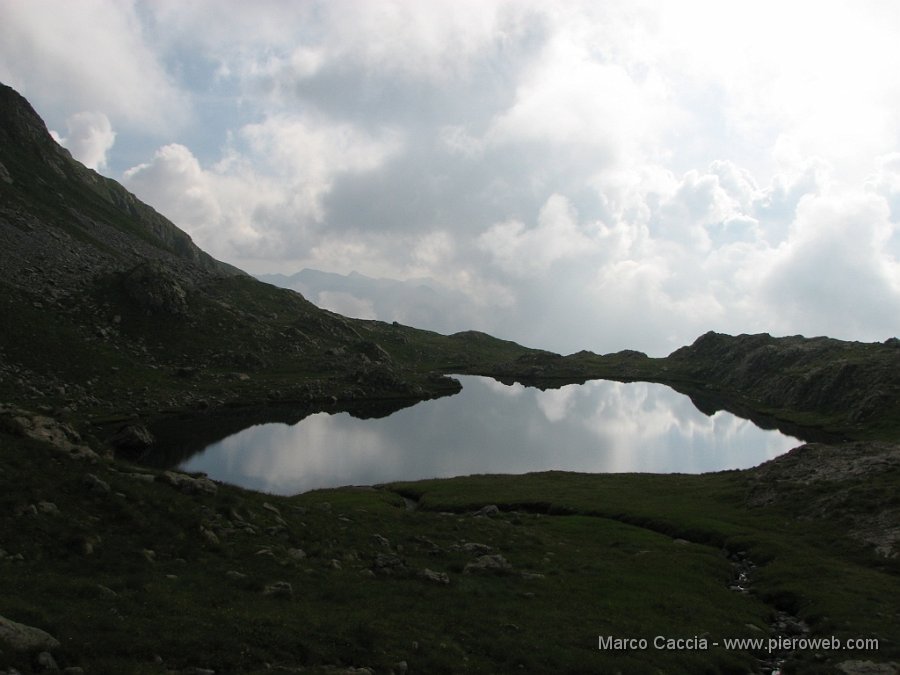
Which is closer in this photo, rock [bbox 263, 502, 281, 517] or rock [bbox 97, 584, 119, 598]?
rock [bbox 97, 584, 119, 598]

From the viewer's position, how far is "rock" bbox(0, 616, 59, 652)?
1404 centimetres

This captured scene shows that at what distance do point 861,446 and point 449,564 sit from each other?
65509 mm

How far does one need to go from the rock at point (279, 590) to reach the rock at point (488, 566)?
12034 millimetres

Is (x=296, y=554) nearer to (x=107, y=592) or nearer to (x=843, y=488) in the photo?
(x=107, y=592)

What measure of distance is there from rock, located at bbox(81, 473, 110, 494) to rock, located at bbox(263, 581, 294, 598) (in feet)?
36.4

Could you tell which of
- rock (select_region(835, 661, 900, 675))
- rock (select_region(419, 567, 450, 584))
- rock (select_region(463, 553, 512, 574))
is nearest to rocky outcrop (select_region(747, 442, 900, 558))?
rock (select_region(835, 661, 900, 675))

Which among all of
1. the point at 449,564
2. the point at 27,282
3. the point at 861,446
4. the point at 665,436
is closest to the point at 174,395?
the point at 27,282

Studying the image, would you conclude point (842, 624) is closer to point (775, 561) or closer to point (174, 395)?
point (775, 561)

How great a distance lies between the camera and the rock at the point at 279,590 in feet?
76.7

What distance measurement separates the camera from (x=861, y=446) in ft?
233

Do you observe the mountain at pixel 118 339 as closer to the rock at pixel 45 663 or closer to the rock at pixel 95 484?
the rock at pixel 95 484

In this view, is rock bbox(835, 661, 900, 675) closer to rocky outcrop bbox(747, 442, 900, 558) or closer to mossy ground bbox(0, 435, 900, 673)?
mossy ground bbox(0, 435, 900, 673)

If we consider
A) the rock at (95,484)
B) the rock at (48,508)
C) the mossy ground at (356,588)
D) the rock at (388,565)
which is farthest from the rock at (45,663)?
the rock at (388,565)

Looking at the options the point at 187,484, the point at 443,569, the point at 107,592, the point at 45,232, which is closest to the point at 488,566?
the point at 443,569
